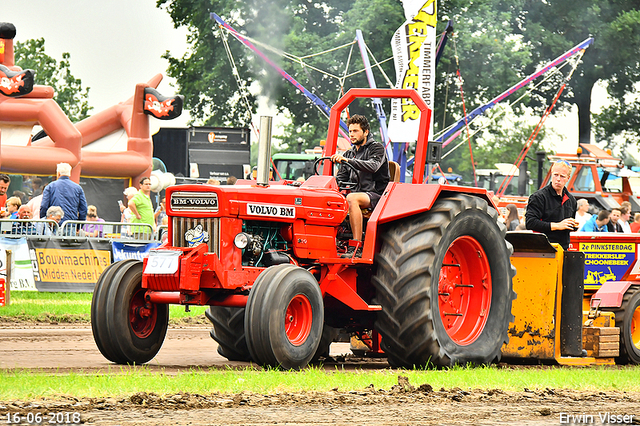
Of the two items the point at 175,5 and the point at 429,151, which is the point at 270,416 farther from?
the point at 175,5

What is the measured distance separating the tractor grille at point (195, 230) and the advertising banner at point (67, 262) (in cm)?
859

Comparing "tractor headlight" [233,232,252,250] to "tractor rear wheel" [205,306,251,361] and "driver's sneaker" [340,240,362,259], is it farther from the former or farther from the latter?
"tractor rear wheel" [205,306,251,361]

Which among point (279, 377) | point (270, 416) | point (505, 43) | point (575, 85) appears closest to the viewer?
point (270, 416)

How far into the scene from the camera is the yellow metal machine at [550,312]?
354 inches

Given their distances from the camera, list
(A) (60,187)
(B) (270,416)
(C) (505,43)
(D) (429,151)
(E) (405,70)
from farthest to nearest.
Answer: (C) (505,43)
(E) (405,70)
(A) (60,187)
(D) (429,151)
(B) (270,416)

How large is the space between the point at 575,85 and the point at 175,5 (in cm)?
1790

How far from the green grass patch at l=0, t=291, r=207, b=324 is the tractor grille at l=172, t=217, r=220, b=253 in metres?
5.31

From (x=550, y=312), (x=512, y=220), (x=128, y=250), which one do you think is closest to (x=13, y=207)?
(x=128, y=250)

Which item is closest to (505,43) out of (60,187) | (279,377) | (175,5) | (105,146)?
(175,5)

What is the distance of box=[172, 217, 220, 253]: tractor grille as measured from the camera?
24.6 feet

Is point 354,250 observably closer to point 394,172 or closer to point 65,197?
point 394,172

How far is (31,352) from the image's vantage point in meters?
8.77

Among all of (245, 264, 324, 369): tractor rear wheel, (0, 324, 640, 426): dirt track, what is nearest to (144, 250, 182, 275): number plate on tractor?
(245, 264, 324, 369): tractor rear wheel

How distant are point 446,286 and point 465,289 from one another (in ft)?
1.06
